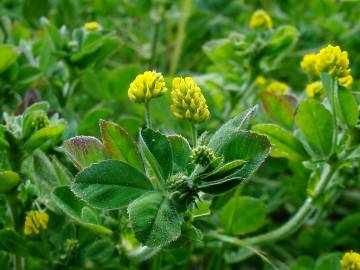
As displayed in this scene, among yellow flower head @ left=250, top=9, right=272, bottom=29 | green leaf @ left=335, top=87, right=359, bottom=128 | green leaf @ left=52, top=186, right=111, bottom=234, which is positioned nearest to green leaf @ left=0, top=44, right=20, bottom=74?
green leaf @ left=52, top=186, right=111, bottom=234

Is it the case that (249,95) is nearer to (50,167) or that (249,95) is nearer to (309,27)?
(309,27)

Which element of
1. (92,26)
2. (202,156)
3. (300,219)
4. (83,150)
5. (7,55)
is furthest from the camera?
(92,26)

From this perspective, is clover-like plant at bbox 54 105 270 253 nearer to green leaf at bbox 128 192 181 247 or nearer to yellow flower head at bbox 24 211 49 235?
green leaf at bbox 128 192 181 247

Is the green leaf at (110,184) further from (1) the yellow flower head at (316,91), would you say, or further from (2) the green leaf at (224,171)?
(1) the yellow flower head at (316,91)

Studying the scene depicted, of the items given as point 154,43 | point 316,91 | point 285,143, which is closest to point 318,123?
point 285,143

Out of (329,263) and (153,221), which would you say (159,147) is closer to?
(153,221)
